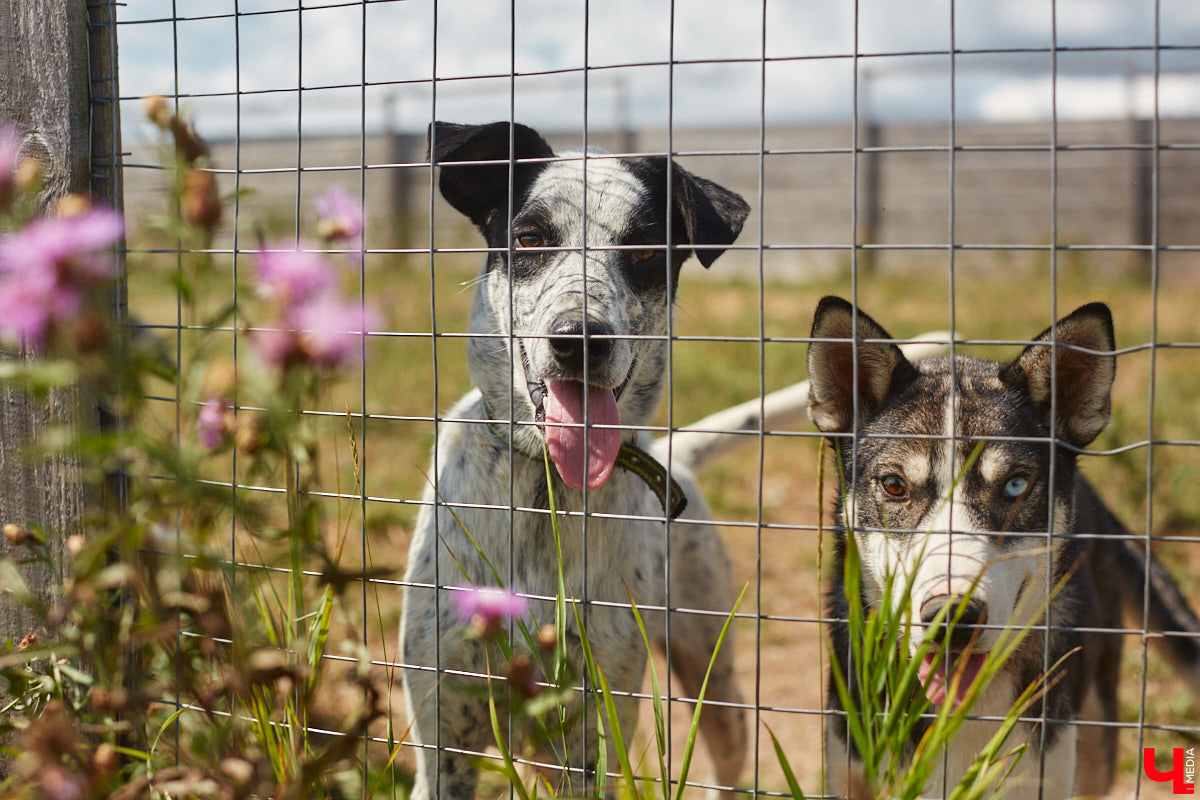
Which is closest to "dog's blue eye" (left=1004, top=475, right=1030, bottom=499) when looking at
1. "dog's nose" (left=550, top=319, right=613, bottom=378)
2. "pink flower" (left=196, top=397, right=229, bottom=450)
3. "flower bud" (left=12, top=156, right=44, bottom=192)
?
"dog's nose" (left=550, top=319, right=613, bottom=378)

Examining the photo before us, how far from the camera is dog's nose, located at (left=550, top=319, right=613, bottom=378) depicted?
7.43 feet

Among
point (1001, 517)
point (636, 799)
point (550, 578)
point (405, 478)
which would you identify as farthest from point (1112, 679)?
point (405, 478)

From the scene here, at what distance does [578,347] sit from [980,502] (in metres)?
1.05

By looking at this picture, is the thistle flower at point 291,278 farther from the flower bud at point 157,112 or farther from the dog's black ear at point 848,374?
the dog's black ear at point 848,374

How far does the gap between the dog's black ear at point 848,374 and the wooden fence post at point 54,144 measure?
186 cm

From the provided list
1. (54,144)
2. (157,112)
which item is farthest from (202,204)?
(54,144)

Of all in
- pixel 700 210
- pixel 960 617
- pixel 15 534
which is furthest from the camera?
pixel 700 210

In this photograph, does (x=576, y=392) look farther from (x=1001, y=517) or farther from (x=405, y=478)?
(x=405, y=478)

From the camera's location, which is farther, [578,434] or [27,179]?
[578,434]

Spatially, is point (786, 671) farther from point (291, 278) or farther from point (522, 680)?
point (291, 278)

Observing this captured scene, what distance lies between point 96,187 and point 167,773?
5.61ft

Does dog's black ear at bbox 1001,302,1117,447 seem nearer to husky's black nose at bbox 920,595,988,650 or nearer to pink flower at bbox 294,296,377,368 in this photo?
husky's black nose at bbox 920,595,988,650

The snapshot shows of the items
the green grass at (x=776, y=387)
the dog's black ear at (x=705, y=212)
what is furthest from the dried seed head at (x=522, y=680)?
the dog's black ear at (x=705, y=212)

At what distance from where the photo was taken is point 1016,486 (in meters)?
2.27
